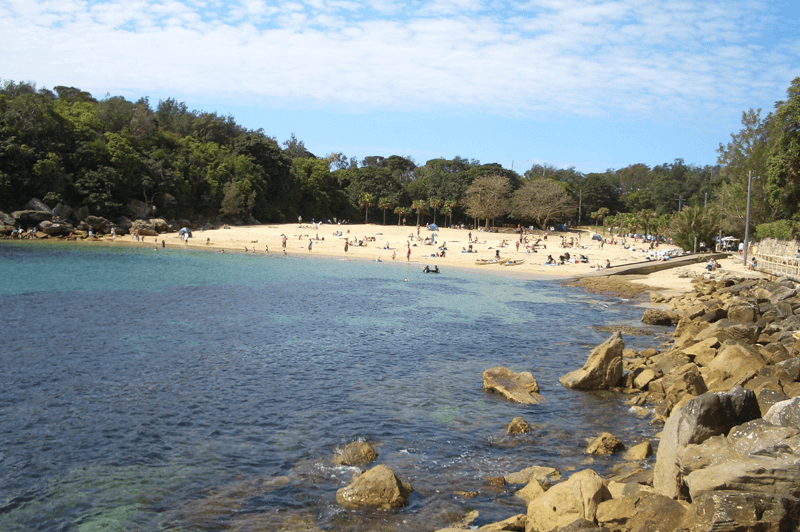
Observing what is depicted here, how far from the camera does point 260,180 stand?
86.4m

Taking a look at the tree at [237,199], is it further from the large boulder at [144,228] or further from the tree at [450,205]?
the tree at [450,205]

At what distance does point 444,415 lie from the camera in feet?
42.6

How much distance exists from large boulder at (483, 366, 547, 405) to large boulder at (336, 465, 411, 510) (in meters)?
5.89

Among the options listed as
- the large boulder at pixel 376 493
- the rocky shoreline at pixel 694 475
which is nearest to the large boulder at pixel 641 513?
the rocky shoreline at pixel 694 475

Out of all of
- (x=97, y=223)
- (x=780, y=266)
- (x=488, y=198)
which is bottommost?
(x=780, y=266)

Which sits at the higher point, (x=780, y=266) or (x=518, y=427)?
(x=780, y=266)

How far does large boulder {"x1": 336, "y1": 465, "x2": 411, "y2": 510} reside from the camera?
8.65 meters

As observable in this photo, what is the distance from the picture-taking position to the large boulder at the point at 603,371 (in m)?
15.0

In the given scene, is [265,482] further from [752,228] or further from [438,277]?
[752,228]

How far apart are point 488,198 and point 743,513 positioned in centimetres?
8774

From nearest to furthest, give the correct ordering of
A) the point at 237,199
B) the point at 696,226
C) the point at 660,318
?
the point at 660,318 → the point at 696,226 → the point at 237,199

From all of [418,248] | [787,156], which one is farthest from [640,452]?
[418,248]

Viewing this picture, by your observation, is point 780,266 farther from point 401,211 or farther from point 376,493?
point 401,211

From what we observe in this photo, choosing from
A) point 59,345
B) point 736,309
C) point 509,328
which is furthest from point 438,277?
point 59,345
